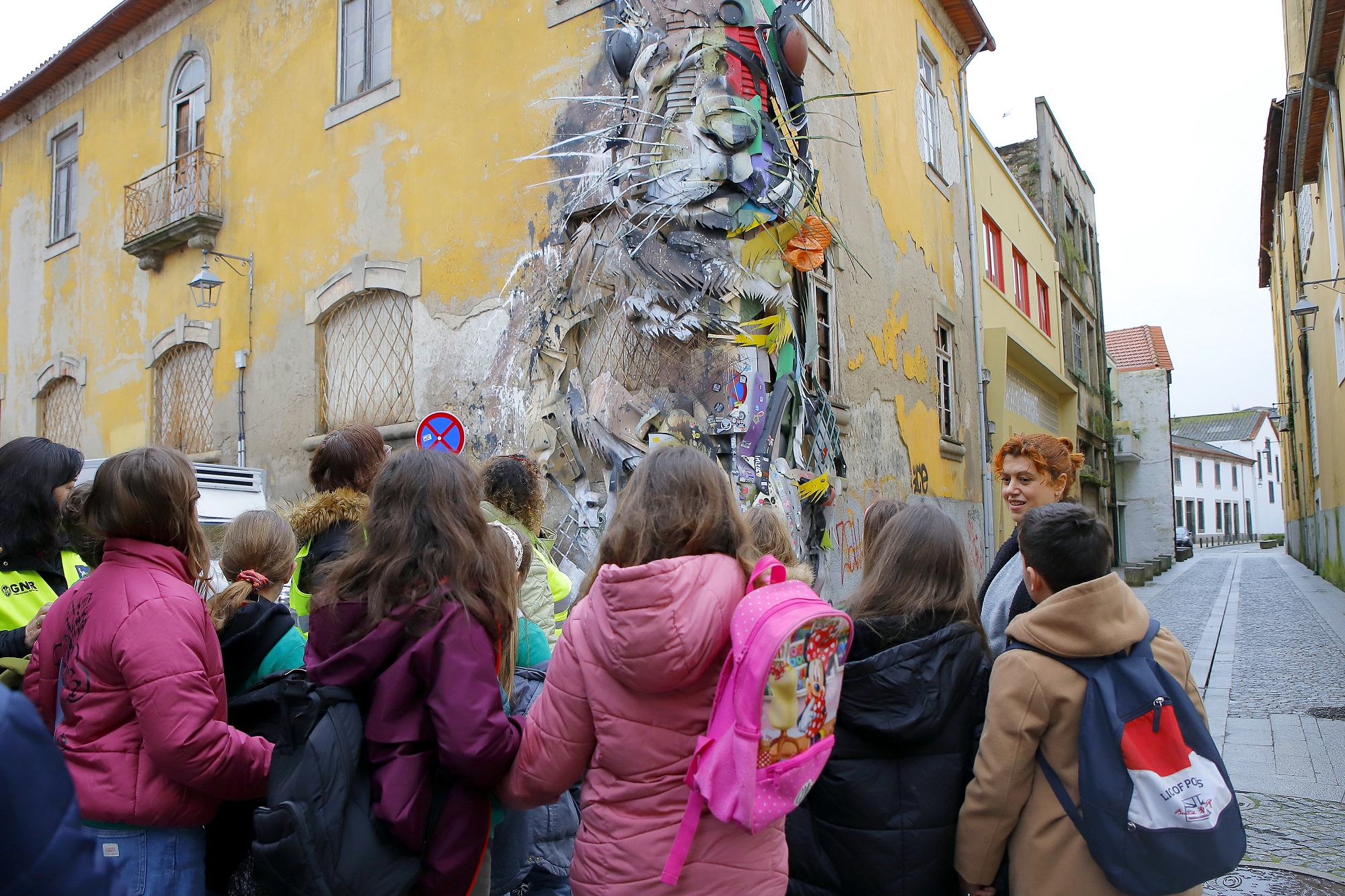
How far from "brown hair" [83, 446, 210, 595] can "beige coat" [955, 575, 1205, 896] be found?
2.12 m

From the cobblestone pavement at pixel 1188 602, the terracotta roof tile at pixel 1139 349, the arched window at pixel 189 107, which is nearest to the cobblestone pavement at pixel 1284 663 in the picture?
the cobblestone pavement at pixel 1188 602

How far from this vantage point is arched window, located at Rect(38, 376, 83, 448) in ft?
43.9

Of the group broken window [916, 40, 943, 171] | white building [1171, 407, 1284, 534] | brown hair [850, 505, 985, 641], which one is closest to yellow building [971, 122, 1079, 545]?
broken window [916, 40, 943, 171]

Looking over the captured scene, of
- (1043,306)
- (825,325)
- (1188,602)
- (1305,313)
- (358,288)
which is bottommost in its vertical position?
(1188,602)

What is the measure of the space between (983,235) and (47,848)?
53.6 feet

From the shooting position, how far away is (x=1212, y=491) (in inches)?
2581

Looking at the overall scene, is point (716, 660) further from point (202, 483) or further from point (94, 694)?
point (202, 483)

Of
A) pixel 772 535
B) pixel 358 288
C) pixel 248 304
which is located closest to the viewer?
pixel 772 535

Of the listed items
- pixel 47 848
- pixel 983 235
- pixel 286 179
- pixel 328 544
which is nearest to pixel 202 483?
pixel 286 179

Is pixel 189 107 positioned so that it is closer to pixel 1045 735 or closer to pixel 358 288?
pixel 358 288

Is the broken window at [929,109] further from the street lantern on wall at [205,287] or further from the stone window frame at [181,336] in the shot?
the stone window frame at [181,336]

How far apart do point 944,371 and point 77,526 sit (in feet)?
40.2

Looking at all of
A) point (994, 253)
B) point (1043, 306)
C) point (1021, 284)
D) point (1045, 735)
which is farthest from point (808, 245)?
point (1043, 306)

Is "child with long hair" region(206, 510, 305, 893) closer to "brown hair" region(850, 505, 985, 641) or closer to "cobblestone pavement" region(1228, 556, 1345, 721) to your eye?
"brown hair" region(850, 505, 985, 641)
